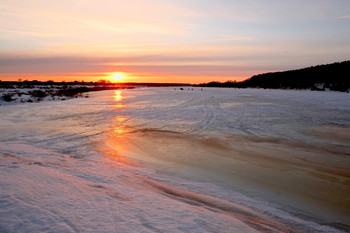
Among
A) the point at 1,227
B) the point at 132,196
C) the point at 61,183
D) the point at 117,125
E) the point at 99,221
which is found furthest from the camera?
the point at 117,125

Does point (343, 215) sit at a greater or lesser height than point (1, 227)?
lesser

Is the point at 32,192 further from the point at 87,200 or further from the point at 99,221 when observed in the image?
the point at 99,221

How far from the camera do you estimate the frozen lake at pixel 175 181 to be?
372 centimetres

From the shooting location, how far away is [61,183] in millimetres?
4887

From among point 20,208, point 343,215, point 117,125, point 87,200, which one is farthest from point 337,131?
point 20,208

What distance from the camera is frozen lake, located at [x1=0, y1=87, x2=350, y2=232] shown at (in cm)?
372

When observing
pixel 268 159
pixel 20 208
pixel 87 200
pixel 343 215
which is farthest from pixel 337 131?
pixel 20 208

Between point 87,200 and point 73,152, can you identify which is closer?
point 87,200

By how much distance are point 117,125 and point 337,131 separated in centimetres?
891

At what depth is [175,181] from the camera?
5531 mm

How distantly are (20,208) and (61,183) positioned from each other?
3.72ft

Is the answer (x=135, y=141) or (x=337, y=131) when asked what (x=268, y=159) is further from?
(x=337, y=131)

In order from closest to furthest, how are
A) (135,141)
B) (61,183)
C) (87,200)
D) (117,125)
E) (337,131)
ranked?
(87,200) < (61,183) < (135,141) < (337,131) < (117,125)

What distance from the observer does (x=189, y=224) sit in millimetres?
3629
